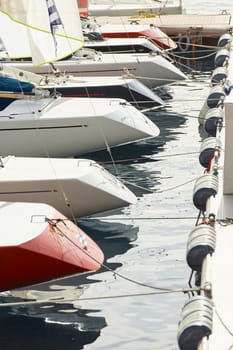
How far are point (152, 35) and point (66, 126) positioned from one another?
13.6 m

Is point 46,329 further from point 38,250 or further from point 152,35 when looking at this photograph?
point 152,35

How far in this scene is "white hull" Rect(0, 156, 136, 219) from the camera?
19.3 meters

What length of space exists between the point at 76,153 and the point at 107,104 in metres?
1.22

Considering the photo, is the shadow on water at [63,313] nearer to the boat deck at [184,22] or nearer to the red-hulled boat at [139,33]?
the red-hulled boat at [139,33]

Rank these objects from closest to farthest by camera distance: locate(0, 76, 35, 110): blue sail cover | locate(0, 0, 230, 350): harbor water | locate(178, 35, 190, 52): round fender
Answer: locate(0, 0, 230, 350): harbor water, locate(0, 76, 35, 110): blue sail cover, locate(178, 35, 190, 52): round fender

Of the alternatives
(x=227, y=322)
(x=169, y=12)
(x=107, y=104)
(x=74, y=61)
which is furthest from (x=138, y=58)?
(x=227, y=322)

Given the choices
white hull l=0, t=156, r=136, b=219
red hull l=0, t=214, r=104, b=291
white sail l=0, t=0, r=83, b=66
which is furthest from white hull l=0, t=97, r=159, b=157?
red hull l=0, t=214, r=104, b=291

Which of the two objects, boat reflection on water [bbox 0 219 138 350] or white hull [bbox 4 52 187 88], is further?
white hull [bbox 4 52 187 88]

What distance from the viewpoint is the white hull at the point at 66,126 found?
23.7m

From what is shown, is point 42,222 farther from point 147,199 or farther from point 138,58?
point 138,58

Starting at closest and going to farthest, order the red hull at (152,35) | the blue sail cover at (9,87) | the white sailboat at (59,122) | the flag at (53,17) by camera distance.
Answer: the flag at (53,17)
the white sailboat at (59,122)
the blue sail cover at (9,87)
the red hull at (152,35)

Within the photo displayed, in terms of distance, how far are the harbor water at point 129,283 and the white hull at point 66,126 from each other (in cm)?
81

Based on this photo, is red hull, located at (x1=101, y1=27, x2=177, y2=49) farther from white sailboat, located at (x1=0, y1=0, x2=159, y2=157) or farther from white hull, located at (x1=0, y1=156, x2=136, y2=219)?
white hull, located at (x1=0, y1=156, x2=136, y2=219)

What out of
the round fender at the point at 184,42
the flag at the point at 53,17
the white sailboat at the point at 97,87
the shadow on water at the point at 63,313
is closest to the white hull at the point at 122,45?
the white sailboat at the point at 97,87
